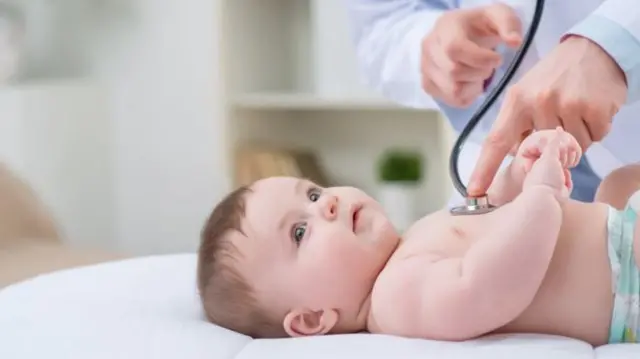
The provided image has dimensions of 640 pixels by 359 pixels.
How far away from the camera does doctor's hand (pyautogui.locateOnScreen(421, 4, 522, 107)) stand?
3.59ft

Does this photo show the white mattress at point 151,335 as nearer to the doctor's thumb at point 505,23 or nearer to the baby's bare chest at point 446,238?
the baby's bare chest at point 446,238

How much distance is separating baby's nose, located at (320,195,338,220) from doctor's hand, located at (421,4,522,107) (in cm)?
26

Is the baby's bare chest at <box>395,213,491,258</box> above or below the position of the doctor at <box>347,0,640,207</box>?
below

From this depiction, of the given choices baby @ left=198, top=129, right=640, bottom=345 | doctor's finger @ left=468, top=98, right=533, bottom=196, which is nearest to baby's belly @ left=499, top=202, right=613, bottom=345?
baby @ left=198, top=129, right=640, bottom=345

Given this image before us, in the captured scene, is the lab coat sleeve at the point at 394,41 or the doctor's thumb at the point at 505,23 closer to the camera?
the doctor's thumb at the point at 505,23

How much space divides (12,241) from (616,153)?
3.77ft

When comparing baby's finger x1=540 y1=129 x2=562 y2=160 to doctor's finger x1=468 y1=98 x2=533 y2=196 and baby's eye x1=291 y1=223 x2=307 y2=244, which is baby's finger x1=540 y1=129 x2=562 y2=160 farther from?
baby's eye x1=291 y1=223 x2=307 y2=244

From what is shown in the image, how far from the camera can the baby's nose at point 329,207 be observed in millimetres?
930

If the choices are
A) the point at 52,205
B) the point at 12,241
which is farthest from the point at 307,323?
the point at 52,205

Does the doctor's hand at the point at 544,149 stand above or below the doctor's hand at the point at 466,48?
below

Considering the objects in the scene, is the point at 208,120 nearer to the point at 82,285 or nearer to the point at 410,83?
the point at 410,83

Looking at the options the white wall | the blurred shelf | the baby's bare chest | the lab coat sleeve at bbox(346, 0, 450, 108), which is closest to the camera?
the baby's bare chest

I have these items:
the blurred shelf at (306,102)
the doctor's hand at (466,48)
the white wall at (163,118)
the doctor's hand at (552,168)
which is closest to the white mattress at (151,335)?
the doctor's hand at (552,168)

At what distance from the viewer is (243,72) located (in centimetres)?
242
